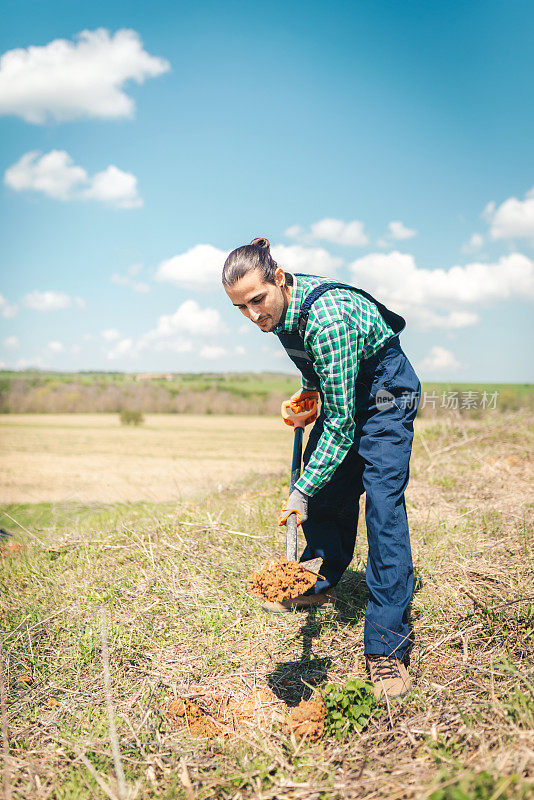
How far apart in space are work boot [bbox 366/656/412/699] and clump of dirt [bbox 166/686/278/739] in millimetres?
469

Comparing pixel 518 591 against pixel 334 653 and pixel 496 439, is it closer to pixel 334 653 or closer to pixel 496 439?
pixel 334 653

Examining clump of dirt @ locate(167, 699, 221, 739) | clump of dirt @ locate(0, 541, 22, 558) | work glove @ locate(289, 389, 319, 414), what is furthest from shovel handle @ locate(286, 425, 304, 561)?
clump of dirt @ locate(0, 541, 22, 558)

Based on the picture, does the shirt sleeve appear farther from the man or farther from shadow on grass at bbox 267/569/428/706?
shadow on grass at bbox 267/569/428/706

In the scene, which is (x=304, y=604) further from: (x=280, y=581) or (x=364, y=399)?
(x=364, y=399)

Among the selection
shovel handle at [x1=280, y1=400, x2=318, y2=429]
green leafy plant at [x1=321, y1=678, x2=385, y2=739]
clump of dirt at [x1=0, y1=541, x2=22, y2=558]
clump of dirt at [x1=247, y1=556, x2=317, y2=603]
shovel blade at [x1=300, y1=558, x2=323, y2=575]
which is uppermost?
shovel handle at [x1=280, y1=400, x2=318, y2=429]

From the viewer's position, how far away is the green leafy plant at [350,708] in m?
2.28

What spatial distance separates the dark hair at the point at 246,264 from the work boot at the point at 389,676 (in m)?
1.72

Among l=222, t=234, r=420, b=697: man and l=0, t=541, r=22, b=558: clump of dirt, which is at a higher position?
l=222, t=234, r=420, b=697: man

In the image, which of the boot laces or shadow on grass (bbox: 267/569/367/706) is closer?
the boot laces

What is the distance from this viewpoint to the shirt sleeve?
2.35m

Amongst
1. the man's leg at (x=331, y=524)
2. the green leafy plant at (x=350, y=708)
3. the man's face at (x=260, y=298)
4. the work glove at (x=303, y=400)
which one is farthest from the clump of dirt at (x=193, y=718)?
the man's face at (x=260, y=298)

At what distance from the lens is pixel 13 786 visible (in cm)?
210

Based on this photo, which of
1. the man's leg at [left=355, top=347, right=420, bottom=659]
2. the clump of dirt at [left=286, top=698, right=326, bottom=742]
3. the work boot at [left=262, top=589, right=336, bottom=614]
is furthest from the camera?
the work boot at [left=262, top=589, right=336, bottom=614]

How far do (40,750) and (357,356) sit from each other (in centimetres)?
204
